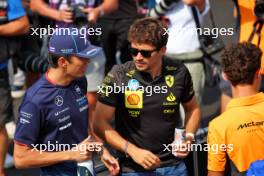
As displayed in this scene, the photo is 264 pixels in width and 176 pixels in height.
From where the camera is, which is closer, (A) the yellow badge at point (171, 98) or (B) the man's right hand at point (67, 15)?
(A) the yellow badge at point (171, 98)

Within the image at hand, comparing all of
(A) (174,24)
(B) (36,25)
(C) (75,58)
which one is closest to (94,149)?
(C) (75,58)

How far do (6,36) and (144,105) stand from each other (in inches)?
70.1

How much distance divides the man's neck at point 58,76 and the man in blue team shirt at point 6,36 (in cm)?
142

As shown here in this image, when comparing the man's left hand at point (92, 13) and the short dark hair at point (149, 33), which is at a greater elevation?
the short dark hair at point (149, 33)

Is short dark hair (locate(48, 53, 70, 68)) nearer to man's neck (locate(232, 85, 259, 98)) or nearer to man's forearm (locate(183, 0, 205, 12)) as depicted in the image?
man's neck (locate(232, 85, 259, 98))

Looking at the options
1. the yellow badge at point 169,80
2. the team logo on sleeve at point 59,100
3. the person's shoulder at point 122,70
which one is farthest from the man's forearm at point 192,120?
the team logo on sleeve at point 59,100

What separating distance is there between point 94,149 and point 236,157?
875 mm

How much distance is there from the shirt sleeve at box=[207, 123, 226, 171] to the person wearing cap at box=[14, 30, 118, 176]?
0.65 m

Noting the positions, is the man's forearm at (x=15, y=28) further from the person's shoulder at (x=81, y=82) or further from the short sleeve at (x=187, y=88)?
the short sleeve at (x=187, y=88)

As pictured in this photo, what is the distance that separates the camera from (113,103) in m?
3.77

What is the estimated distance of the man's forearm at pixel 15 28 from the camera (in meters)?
4.91

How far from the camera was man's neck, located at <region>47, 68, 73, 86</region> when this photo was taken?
11.9 feet

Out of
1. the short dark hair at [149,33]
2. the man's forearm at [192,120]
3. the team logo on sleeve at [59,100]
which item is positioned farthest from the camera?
the man's forearm at [192,120]

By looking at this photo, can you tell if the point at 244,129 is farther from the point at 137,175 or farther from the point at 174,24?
the point at 174,24
